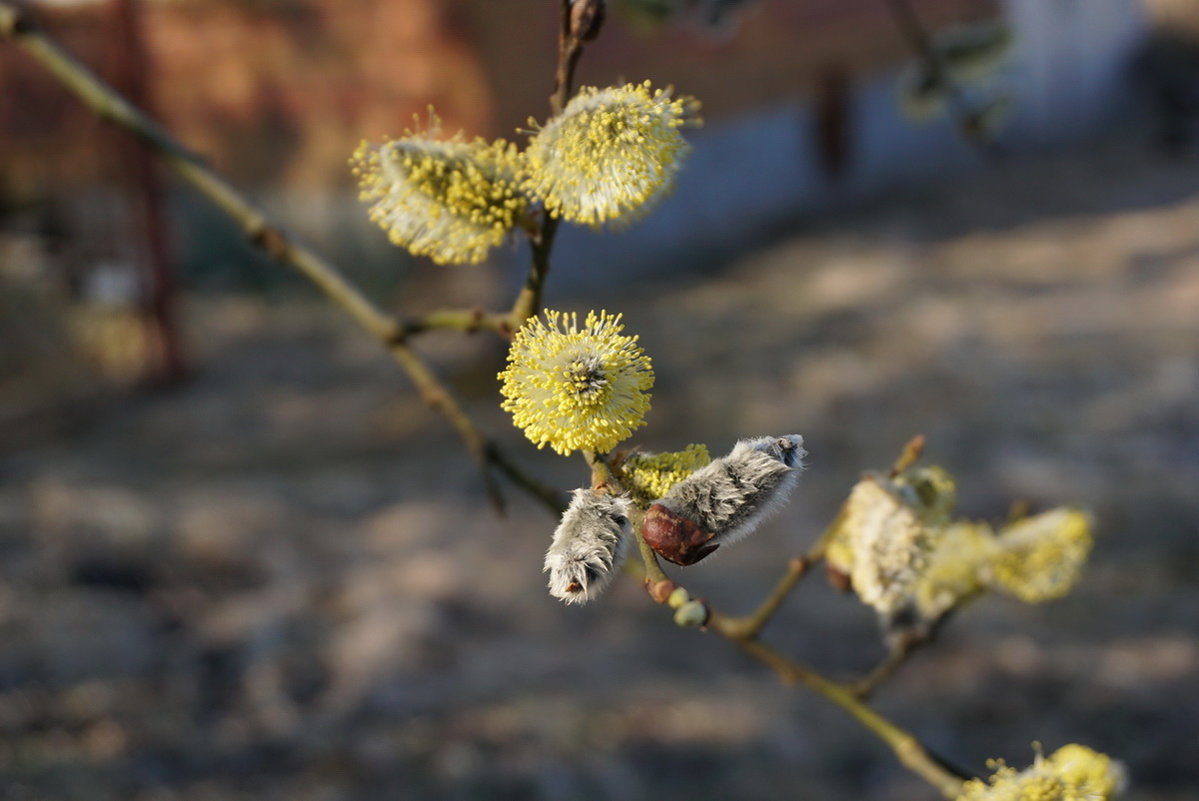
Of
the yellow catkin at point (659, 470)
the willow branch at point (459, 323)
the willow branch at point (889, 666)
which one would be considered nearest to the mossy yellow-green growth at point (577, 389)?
the yellow catkin at point (659, 470)

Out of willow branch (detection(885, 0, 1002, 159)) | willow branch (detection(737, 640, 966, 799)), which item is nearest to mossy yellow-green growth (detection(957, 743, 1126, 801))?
willow branch (detection(737, 640, 966, 799))

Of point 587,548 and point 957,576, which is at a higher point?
point 957,576

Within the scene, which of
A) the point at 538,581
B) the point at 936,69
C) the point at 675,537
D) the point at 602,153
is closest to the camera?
the point at 675,537

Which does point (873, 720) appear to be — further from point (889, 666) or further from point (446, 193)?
point (446, 193)

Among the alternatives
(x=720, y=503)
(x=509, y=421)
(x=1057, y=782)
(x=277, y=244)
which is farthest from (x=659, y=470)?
(x=509, y=421)

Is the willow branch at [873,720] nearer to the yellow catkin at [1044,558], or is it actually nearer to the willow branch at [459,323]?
the yellow catkin at [1044,558]

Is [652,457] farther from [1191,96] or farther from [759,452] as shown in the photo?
[1191,96]

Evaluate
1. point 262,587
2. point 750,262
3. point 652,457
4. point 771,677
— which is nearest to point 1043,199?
point 750,262
